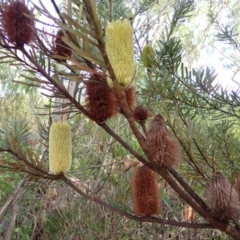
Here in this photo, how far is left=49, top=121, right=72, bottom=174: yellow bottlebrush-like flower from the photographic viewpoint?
14.8 inches

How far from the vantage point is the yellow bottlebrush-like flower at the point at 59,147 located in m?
0.38

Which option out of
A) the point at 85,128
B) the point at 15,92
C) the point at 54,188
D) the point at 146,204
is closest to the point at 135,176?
the point at 146,204

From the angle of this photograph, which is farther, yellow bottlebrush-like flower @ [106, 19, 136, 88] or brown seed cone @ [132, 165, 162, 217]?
brown seed cone @ [132, 165, 162, 217]

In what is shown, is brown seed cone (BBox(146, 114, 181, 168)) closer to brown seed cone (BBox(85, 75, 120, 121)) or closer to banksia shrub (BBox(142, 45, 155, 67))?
brown seed cone (BBox(85, 75, 120, 121))

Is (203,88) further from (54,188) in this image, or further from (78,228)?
(78,228)

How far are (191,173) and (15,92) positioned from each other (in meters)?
1.59

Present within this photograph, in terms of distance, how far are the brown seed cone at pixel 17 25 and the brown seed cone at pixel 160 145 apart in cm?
13

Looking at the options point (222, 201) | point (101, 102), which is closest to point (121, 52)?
point (101, 102)

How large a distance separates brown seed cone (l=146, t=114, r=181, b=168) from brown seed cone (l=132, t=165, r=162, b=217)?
3.3 inches

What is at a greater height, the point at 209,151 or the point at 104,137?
the point at 104,137

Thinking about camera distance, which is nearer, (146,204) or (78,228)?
(146,204)

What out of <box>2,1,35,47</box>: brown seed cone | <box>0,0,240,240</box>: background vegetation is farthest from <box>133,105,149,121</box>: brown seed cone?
<box>2,1,35,47</box>: brown seed cone

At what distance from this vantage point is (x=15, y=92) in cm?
203

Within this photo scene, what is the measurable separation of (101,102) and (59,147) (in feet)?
0.22
